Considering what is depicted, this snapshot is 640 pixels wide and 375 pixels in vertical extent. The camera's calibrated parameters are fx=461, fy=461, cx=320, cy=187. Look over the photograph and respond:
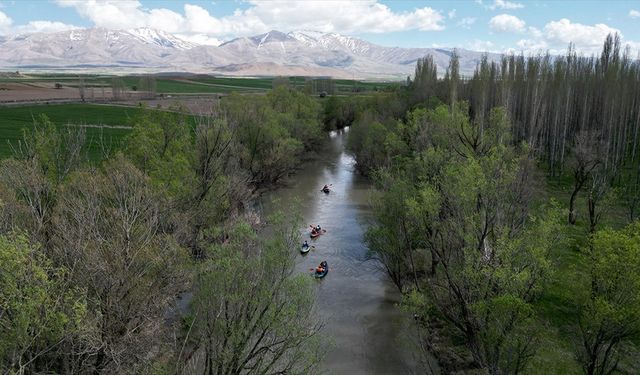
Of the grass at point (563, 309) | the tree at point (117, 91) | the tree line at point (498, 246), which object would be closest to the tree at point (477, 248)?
the tree line at point (498, 246)

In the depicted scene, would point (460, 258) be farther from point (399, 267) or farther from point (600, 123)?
point (600, 123)

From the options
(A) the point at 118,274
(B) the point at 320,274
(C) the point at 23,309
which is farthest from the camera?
(B) the point at 320,274

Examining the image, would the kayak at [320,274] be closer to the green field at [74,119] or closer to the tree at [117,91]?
the green field at [74,119]

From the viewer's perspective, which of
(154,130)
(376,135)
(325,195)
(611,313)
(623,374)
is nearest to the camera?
(611,313)

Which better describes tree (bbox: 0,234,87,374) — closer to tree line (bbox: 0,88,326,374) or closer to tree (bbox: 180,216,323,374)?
tree line (bbox: 0,88,326,374)

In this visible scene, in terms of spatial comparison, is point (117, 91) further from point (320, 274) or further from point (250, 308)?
point (250, 308)

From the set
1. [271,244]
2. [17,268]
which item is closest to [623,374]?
[271,244]

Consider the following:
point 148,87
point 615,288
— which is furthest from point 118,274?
point 148,87
